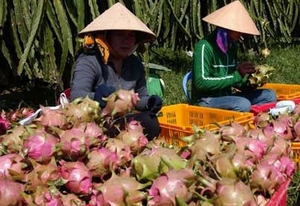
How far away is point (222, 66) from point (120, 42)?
1.04 metres

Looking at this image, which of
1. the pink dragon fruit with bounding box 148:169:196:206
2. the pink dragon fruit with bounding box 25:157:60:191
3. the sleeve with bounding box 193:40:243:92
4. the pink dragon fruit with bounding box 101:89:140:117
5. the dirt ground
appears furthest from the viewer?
the dirt ground

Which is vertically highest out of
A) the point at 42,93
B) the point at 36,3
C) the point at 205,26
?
the point at 36,3

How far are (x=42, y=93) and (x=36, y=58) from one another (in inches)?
52.2

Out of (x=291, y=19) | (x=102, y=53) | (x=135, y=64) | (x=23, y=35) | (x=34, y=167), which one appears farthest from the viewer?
(x=291, y=19)

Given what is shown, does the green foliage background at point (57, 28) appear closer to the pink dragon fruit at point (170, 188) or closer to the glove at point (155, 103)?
the glove at point (155, 103)

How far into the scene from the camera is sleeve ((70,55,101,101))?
10.9 ft

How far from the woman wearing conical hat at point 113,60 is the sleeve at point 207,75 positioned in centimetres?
59

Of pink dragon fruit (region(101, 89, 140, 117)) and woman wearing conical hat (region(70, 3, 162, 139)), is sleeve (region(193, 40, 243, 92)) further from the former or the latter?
pink dragon fruit (region(101, 89, 140, 117))

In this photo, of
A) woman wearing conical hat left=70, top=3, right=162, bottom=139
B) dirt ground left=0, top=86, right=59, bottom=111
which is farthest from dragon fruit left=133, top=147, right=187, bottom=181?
dirt ground left=0, top=86, right=59, bottom=111

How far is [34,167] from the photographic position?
2.05 meters

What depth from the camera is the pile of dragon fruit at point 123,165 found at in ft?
6.21

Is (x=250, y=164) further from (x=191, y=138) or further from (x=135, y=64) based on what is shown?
(x=135, y=64)

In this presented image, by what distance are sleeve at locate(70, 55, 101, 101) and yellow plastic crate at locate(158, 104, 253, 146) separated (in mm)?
496

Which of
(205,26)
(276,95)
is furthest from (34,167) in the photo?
(205,26)
